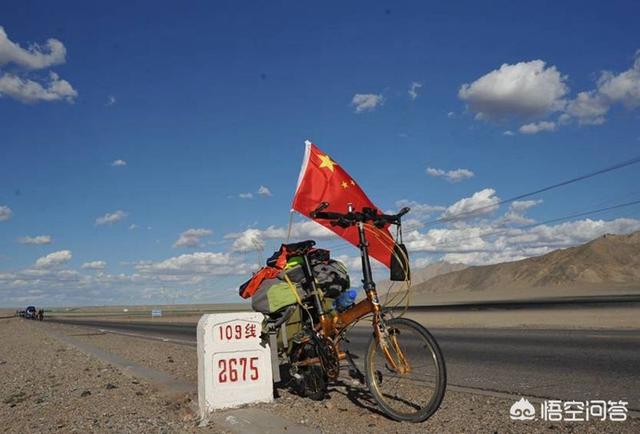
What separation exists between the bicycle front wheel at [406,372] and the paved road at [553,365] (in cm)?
229

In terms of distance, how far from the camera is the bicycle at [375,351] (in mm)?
5020

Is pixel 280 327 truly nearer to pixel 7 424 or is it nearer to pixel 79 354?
pixel 7 424

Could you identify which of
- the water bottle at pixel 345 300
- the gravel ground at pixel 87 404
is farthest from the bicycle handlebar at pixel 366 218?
the gravel ground at pixel 87 404

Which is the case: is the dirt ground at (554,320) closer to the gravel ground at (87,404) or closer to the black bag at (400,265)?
the gravel ground at (87,404)

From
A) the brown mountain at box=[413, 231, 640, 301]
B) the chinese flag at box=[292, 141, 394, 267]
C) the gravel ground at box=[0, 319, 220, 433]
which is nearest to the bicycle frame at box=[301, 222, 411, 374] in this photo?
the gravel ground at box=[0, 319, 220, 433]

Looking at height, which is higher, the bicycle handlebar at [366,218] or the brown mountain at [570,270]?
the brown mountain at [570,270]

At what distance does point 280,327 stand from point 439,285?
181 metres

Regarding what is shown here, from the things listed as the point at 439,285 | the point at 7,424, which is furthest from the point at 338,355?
the point at 439,285

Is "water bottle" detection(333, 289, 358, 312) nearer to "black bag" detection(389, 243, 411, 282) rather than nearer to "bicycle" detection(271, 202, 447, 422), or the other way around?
"bicycle" detection(271, 202, 447, 422)

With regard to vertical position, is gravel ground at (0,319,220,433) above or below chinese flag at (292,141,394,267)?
below

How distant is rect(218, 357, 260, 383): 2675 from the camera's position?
20.5 feet

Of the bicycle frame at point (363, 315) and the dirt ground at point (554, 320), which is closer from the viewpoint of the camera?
the bicycle frame at point (363, 315)

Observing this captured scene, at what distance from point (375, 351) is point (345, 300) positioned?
70cm

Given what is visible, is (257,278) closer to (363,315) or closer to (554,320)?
(363,315)
